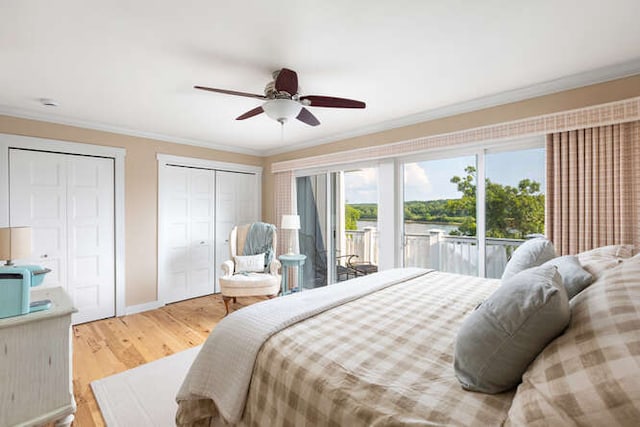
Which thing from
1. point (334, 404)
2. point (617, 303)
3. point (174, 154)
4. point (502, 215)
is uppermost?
point (174, 154)

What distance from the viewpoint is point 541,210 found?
2.77m

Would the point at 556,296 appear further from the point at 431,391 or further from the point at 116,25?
the point at 116,25

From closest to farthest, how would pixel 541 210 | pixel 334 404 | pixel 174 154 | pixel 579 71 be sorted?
pixel 334 404
pixel 579 71
pixel 541 210
pixel 174 154

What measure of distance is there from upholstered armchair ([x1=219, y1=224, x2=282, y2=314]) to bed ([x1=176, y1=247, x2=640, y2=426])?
1971mm

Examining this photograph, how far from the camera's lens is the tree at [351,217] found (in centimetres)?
434

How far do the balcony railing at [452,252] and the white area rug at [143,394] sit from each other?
2.64 metres

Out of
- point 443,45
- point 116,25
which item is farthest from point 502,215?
point 116,25

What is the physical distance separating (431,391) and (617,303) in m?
0.61

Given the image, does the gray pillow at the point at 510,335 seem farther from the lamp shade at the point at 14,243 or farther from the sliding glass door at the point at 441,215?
the lamp shade at the point at 14,243

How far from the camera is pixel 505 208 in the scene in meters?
2.99

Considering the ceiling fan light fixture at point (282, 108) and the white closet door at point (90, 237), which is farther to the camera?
the white closet door at point (90, 237)

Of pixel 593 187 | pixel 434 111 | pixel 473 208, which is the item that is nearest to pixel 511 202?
pixel 473 208

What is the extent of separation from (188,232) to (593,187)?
472cm

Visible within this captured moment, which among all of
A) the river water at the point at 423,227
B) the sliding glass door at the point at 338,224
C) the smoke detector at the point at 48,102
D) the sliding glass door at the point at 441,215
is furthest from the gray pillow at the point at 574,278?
the smoke detector at the point at 48,102
